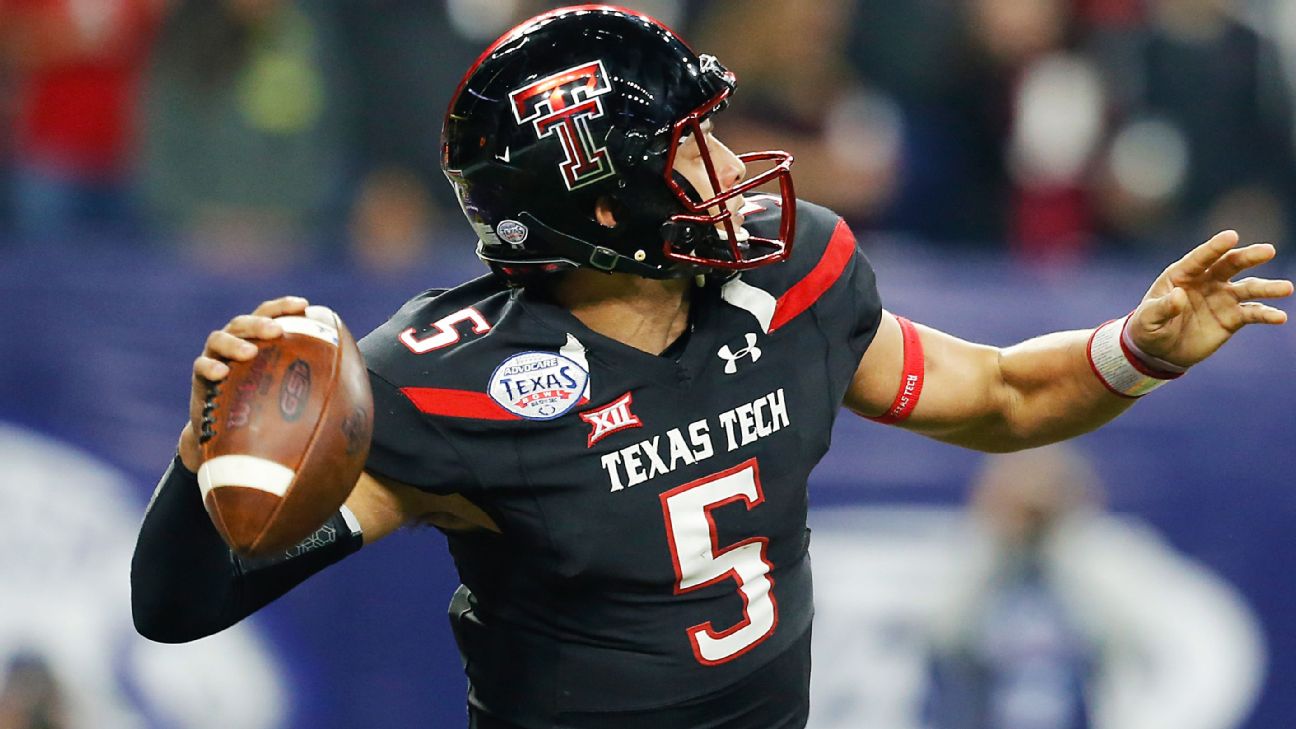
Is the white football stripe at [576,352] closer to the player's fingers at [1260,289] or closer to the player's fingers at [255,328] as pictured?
the player's fingers at [255,328]

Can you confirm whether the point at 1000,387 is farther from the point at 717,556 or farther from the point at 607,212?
the point at 607,212

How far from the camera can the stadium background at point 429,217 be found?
462cm

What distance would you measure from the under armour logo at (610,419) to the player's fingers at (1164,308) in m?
0.83

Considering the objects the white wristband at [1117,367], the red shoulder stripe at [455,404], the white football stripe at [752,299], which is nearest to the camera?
the red shoulder stripe at [455,404]

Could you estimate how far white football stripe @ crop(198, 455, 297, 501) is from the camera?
221 centimetres

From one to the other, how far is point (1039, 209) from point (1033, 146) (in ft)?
0.65

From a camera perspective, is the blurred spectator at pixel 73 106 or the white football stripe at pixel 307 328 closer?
the white football stripe at pixel 307 328

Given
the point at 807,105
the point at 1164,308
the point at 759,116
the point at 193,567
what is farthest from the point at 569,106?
the point at 807,105

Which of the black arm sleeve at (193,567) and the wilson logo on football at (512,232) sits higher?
the wilson logo on football at (512,232)

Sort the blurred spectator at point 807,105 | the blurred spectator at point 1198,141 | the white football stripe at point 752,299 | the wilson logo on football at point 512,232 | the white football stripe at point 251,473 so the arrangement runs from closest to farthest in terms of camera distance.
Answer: the white football stripe at point 251,473
the wilson logo on football at point 512,232
the white football stripe at point 752,299
the blurred spectator at point 807,105
the blurred spectator at point 1198,141

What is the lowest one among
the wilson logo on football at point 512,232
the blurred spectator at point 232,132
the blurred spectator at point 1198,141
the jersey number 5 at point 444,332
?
the blurred spectator at point 1198,141

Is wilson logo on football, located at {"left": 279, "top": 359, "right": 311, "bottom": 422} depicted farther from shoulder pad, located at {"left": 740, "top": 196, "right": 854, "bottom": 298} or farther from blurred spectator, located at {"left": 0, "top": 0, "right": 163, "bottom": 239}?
blurred spectator, located at {"left": 0, "top": 0, "right": 163, "bottom": 239}

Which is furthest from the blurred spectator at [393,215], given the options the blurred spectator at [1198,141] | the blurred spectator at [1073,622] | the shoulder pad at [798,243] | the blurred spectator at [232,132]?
the shoulder pad at [798,243]

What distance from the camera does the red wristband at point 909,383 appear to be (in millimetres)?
2896
